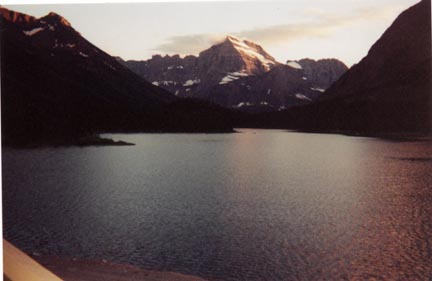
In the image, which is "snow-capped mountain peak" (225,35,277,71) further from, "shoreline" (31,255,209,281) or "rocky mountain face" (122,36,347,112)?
"shoreline" (31,255,209,281)

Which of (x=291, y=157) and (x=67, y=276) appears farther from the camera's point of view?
(x=291, y=157)

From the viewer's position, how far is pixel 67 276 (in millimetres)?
10359

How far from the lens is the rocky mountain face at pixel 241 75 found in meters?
16.1

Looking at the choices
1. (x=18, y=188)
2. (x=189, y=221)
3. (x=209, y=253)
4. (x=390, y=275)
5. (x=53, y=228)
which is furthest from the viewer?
(x=18, y=188)

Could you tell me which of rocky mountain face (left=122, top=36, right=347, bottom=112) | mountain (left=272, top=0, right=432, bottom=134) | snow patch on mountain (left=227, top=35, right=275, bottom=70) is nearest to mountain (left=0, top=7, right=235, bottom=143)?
rocky mountain face (left=122, top=36, right=347, bottom=112)

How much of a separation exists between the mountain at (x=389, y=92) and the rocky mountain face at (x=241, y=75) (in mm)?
973

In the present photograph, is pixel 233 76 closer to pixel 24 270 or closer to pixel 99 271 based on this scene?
pixel 99 271

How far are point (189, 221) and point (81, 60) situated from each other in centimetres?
1097

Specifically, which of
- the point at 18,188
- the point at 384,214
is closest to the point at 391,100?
the point at 384,214

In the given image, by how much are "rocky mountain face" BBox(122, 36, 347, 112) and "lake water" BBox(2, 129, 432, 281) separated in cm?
288

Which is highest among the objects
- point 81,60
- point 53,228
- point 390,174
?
point 81,60

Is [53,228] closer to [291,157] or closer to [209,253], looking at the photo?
[209,253]

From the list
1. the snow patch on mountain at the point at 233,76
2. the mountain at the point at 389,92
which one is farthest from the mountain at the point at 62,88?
the mountain at the point at 389,92

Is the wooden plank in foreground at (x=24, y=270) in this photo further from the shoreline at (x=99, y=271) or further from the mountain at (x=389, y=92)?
the mountain at (x=389, y=92)
